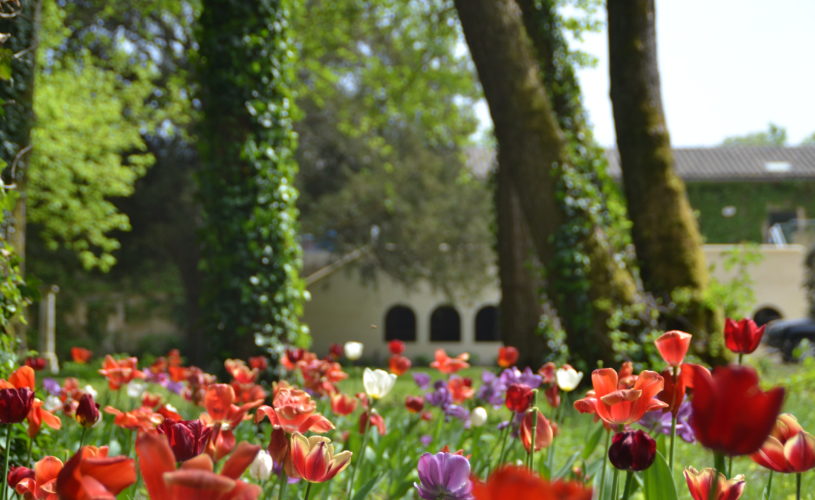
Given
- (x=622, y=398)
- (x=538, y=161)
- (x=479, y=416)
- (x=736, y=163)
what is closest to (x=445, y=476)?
(x=622, y=398)

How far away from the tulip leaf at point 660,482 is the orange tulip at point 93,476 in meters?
1.04

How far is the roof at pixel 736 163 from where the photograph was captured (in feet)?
93.3

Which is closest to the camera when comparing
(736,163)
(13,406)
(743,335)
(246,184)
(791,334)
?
(13,406)

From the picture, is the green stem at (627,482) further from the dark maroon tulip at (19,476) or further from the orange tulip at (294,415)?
the dark maroon tulip at (19,476)

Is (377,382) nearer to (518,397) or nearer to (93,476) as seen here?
(518,397)

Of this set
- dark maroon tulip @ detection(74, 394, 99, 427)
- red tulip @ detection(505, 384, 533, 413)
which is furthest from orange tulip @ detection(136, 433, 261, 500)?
red tulip @ detection(505, 384, 533, 413)

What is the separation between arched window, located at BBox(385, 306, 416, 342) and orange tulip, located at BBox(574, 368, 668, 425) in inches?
1059

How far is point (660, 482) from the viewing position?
5.10 ft

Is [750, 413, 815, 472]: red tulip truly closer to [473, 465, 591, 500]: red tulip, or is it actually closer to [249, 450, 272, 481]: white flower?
[473, 465, 591, 500]: red tulip

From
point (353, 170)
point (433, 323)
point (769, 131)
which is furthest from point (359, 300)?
point (769, 131)

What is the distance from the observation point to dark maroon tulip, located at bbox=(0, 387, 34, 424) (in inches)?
64.7

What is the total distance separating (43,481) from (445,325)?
27.7 meters

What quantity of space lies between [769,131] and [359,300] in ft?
144

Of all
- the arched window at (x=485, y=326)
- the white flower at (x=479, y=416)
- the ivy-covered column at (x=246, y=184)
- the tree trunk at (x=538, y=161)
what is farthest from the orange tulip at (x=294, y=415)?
the arched window at (x=485, y=326)
